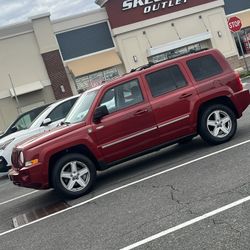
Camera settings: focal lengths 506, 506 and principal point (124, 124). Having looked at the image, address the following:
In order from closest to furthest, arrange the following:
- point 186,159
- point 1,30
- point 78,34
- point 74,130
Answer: point 74,130
point 186,159
point 1,30
point 78,34

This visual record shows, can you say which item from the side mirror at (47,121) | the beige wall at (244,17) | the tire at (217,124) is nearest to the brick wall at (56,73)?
the beige wall at (244,17)

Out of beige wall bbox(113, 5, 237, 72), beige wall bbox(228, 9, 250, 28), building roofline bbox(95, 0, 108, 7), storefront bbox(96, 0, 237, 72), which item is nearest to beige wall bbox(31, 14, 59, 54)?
building roofline bbox(95, 0, 108, 7)

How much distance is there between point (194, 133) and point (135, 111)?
1.27 meters

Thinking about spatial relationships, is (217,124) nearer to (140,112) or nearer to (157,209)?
(140,112)

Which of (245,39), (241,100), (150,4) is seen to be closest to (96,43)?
(150,4)

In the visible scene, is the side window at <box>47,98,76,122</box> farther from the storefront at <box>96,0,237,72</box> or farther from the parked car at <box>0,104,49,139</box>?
the storefront at <box>96,0,237,72</box>

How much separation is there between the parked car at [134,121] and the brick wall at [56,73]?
2198 cm

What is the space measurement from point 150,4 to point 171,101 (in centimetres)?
2548

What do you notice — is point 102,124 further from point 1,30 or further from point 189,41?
point 189,41

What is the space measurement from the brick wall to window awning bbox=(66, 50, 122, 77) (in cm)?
65

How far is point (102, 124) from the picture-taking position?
840 cm

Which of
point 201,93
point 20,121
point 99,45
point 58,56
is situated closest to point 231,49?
point 99,45

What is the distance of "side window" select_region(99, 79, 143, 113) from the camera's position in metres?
8.65

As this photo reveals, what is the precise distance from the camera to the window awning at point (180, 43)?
108ft
